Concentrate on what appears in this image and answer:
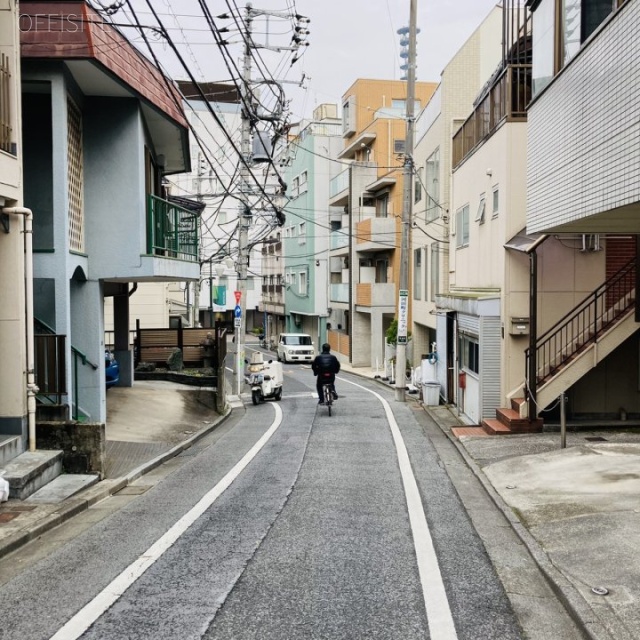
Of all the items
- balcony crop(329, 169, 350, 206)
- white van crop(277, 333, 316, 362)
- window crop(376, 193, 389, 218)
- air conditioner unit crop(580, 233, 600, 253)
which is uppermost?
balcony crop(329, 169, 350, 206)

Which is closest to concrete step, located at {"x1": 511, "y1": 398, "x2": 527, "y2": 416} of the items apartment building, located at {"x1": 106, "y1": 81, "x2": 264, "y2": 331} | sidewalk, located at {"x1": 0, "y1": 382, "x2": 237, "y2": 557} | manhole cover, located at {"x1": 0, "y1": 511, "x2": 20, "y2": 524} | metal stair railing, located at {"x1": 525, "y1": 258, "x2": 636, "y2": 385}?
metal stair railing, located at {"x1": 525, "y1": 258, "x2": 636, "y2": 385}

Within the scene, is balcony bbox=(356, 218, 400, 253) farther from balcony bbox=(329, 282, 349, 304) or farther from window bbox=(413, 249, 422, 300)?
balcony bbox=(329, 282, 349, 304)

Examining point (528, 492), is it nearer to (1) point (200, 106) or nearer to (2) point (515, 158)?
(2) point (515, 158)

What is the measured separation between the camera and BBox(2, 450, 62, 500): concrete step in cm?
925

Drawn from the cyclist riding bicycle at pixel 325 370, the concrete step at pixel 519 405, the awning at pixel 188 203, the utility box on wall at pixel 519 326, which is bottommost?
the concrete step at pixel 519 405

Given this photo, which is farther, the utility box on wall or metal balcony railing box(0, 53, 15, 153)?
the utility box on wall

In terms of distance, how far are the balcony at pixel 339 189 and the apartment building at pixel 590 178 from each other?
3187 centimetres

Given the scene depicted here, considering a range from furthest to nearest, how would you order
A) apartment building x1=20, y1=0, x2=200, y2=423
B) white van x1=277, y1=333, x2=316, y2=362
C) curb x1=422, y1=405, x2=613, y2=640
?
white van x1=277, y1=333, x2=316, y2=362
apartment building x1=20, y1=0, x2=200, y2=423
curb x1=422, y1=405, x2=613, y2=640

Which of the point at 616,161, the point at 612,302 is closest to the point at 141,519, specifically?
the point at 616,161

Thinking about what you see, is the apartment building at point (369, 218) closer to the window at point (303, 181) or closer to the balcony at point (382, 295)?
the balcony at point (382, 295)

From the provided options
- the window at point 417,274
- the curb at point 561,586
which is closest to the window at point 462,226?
the window at point 417,274

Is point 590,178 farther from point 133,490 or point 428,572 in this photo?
point 133,490

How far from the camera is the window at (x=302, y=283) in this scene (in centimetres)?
5803

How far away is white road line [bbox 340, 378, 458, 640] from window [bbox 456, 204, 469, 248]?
447 inches
